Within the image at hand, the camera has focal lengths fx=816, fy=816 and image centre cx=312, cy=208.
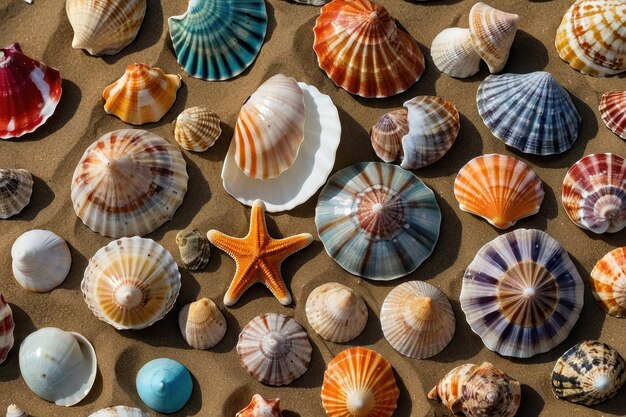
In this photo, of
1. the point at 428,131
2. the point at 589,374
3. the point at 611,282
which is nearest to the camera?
the point at 589,374

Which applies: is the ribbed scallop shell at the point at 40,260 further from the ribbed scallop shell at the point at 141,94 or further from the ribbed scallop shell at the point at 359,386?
the ribbed scallop shell at the point at 359,386

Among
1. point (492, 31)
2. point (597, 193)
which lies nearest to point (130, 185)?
point (492, 31)

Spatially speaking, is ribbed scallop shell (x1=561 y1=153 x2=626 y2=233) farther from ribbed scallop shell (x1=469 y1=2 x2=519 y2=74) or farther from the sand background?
ribbed scallop shell (x1=469 y1=2 x2=519 y2=74)

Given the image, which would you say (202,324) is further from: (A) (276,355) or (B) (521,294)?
(B) (521,294)

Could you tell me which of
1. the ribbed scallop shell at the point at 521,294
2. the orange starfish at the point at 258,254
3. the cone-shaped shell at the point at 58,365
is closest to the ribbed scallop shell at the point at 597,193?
the ribbed scallop shell at the point at 521,294

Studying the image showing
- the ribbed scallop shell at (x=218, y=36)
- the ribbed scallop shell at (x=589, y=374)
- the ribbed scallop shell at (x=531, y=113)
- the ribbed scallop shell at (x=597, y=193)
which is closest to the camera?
the ribbed scallop shell at (x=589, y=374)

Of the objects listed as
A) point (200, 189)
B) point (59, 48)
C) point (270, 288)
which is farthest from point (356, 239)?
point (59, 48)
